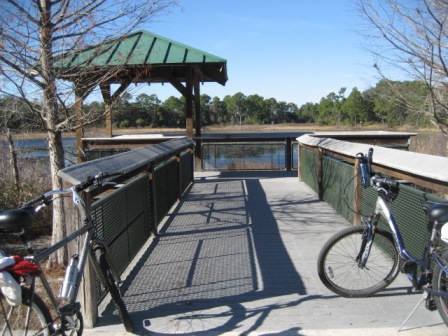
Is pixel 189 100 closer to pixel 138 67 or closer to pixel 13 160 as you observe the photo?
pixel 13 160

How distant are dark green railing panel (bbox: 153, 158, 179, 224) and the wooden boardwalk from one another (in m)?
0.30

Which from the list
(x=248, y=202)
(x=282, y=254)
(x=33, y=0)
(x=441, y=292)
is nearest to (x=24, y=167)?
(x=248, y=202)

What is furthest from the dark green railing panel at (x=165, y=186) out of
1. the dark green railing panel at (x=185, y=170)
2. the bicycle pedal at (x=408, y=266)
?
the bicycle pedal at (x=408, y=266)

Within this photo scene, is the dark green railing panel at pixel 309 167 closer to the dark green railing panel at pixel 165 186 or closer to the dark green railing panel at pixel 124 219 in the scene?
the dark green railing panel at pixel 165 186

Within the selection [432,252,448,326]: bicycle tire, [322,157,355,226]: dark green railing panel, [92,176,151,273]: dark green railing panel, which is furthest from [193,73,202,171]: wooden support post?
[432,252,448,326]: bicycle tire

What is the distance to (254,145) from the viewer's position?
52.6 ft

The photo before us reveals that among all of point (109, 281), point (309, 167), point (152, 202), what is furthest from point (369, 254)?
point (309, 167)

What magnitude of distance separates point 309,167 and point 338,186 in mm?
3221

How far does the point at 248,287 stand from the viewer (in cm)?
466

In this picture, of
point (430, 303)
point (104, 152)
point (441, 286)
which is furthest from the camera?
point (104, 152)

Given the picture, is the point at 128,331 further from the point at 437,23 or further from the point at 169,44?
the point at 169,44

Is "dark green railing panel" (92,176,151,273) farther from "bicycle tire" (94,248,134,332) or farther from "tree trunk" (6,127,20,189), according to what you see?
"tree trunk" (6,127,20,189)

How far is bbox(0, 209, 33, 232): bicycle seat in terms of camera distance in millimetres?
2553

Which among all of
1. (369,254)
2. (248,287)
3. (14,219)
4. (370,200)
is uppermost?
(14,219)
